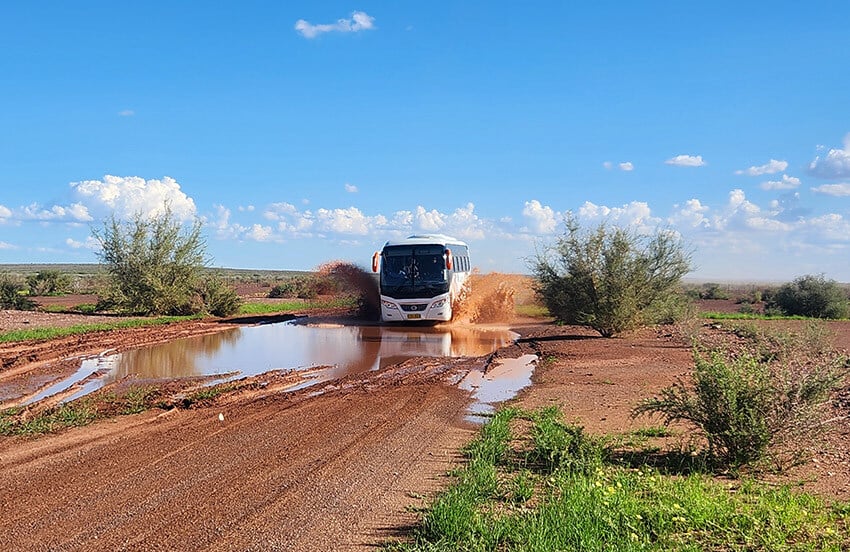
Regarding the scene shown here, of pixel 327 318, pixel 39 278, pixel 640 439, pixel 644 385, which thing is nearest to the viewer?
pixel 640 439

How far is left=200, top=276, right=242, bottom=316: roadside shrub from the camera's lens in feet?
128

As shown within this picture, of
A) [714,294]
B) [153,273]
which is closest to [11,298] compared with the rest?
[153,273]

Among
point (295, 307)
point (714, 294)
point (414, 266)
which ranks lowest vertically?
point (295, 307)

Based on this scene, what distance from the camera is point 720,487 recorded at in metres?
6.54

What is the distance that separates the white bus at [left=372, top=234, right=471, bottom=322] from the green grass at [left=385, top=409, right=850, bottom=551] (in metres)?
20.9

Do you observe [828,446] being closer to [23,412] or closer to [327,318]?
[23,412]

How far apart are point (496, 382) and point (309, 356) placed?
278 inches

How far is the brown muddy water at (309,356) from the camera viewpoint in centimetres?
1550

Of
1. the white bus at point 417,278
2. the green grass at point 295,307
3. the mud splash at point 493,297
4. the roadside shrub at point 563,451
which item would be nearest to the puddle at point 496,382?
the roadside shrub at point 563,451

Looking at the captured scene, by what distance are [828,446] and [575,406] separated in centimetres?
422

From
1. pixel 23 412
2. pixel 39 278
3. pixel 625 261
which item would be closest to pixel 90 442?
pixel 23 412

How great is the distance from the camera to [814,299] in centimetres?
4281

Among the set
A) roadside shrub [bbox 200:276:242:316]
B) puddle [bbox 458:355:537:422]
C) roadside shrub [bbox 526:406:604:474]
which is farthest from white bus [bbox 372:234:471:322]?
roadside shrub [bbox 526:406:604:474]

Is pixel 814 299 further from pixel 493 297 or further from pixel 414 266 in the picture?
pixel 414 266
